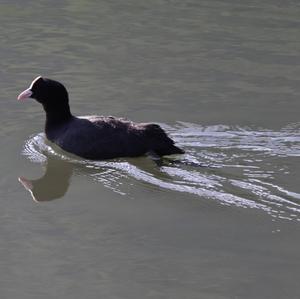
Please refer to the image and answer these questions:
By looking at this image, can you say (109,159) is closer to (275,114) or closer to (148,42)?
(275,114)

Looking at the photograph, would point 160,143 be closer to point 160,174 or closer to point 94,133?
point 160,174

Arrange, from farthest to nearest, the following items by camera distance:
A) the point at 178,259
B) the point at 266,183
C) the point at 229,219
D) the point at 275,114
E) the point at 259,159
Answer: the point at 275,114, the point at 259,159, the point at 266,183, the point at 229,219, the point at 178,259

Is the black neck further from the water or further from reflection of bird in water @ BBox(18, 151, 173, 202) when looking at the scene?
reflection of bird in water @ BBox(18, 151, 173, 202)

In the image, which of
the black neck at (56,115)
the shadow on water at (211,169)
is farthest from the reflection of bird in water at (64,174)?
the black neck at (56,115)

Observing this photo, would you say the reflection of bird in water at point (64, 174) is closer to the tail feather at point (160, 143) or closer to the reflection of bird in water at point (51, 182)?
the reflection of bird in water at point (51, 182)

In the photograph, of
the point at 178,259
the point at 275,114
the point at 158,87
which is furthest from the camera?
the point at 158,87

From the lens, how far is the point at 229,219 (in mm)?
8055

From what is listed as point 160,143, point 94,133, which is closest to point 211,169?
point 160,143

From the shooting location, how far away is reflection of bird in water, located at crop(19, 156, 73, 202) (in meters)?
9.00

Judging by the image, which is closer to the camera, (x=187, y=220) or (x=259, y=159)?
(x=187, y=220)

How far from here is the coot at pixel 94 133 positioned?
9.56m

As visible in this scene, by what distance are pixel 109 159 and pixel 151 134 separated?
1.75ft

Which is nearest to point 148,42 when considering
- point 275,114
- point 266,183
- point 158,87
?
point 158,87

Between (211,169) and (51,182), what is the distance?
1.65 m
